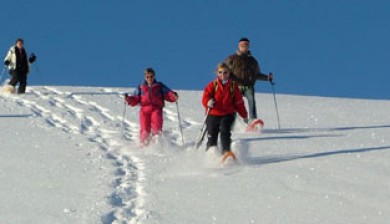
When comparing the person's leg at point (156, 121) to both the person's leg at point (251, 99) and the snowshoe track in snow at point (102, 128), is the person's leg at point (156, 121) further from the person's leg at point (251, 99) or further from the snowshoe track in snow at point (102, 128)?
the person's leg at point (251, 99)

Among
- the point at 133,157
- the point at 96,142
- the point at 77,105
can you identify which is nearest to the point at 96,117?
the point at 77,105

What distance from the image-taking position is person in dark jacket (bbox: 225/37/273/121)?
16.0m

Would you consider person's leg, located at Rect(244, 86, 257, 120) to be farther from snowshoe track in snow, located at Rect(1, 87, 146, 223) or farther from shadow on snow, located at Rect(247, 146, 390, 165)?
shadow on snow, located at Rect(247, 146, 390, 165)

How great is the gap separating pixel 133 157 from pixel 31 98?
30.3 feet

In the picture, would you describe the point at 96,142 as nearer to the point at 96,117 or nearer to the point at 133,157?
the point at 133,157

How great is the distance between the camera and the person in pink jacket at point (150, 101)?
1417cm

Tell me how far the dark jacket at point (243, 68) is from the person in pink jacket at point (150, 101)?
225 cm

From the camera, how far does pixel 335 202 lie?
9.83 m

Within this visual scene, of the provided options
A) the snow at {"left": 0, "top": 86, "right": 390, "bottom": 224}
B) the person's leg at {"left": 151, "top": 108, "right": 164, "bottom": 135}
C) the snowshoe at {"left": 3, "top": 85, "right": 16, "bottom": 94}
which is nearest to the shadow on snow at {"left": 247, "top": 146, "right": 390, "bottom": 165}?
the snow at {"left": 0, "top": 86, "right": 390, "bottom": 224}

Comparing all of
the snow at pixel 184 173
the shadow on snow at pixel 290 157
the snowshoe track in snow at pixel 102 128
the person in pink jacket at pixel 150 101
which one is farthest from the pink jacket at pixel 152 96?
the shadow on snow at pixel 290 157

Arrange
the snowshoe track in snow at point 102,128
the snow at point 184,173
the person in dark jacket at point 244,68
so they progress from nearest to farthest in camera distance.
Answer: the snow at point 184,173 < the snowshoe track in snow at point 102,128 < the person in dark jacket at point 244,68

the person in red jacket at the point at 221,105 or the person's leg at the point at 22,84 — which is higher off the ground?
the person's leg at the point at 22,84

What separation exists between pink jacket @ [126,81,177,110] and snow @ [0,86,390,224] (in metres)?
0.63

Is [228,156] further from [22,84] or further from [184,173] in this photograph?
[22,84]
